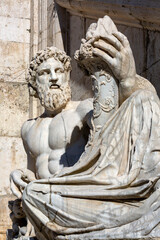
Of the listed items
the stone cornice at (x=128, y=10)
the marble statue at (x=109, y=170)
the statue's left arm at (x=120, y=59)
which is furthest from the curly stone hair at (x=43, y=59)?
the stone cornice at (x=128, y=10)

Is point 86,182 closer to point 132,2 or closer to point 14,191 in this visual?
point 14,191

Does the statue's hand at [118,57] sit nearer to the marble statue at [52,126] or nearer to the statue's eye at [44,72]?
the marble statue at [52,126]

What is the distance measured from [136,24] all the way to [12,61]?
5.58 ft

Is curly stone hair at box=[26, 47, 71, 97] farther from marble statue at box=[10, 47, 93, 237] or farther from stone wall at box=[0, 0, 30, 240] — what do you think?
stone wall at box=[0, 0, 30, 240]

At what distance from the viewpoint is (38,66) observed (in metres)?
9.74

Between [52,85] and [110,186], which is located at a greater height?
[52,85]

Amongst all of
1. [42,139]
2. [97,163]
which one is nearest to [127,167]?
[97,163]

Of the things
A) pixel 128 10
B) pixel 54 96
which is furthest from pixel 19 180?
pixel 128 10

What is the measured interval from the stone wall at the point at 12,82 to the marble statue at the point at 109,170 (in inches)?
98.6

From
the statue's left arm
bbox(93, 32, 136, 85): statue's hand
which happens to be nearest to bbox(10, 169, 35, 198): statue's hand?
the statue's left arm

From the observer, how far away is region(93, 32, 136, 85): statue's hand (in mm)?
8859

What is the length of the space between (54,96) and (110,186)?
1323mm

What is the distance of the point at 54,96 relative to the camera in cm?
963

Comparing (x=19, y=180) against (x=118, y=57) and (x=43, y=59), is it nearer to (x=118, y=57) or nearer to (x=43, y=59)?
(x=43, y=59)
